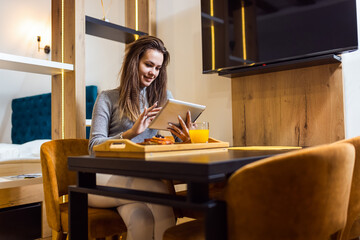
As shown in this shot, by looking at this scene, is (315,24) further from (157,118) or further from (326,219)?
(326,219)

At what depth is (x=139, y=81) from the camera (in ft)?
6.20

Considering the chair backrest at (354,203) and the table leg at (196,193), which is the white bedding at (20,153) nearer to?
the table leg at (196,193)

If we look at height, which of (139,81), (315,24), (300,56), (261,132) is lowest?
(261,132)

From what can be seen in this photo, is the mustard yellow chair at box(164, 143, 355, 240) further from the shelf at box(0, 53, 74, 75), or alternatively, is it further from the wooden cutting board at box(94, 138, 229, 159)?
the shelf at box(0, 53, 74, 75)

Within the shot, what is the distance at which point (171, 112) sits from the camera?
124cm

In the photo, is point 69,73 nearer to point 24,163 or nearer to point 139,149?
point 24,163

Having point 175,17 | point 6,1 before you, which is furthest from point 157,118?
point 6,1

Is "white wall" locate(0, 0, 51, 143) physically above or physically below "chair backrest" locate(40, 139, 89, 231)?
above

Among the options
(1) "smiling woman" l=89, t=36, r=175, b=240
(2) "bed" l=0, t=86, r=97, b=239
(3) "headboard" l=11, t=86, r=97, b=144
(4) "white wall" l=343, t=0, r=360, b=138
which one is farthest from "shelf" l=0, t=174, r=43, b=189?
(4) "white wall" l=343, t=0, r=360, b=138

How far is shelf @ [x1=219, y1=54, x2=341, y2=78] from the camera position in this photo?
1.94m

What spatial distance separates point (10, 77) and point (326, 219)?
3.04 metres

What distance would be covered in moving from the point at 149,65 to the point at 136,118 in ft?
1.07

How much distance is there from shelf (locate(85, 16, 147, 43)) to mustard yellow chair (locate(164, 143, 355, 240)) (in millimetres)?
1956

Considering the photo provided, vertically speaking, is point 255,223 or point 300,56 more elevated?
point 300,56
